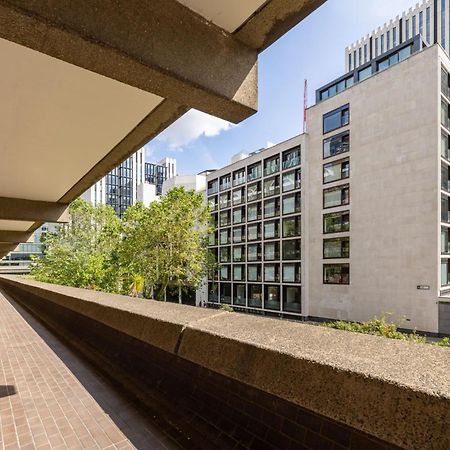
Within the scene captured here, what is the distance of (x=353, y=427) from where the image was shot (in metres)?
1.64

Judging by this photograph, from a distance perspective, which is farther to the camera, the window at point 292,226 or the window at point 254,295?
the window at point 254,295

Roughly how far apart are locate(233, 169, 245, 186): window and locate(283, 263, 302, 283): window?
13219 millimetres

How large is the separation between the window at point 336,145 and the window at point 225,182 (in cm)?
1567

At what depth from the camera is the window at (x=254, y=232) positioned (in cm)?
3997

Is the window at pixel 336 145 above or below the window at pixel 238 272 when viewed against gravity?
above

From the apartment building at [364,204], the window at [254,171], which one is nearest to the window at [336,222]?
the apartment building at [364,204]

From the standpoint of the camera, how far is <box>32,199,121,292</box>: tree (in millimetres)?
20328

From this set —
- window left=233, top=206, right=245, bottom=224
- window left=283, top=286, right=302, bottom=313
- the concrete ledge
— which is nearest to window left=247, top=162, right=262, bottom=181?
window left=233, top=206, right=245, bottom=224

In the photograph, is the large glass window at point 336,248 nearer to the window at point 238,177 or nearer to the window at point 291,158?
the window at point 291,158

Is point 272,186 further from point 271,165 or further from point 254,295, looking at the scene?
point 254,295

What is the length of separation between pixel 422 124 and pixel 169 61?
96.5 feet

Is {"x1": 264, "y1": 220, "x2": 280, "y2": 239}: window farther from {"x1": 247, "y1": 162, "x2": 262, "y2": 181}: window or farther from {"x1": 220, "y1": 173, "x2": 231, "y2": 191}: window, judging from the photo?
{"x1": 220, "y1": 173, "x2": 231, "y2": 191}: window

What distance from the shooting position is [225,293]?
146 feet

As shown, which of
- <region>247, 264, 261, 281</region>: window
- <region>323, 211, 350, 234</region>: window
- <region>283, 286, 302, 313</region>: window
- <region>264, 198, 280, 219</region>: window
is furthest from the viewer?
<region>247, 264, 261, 281</region>: window
